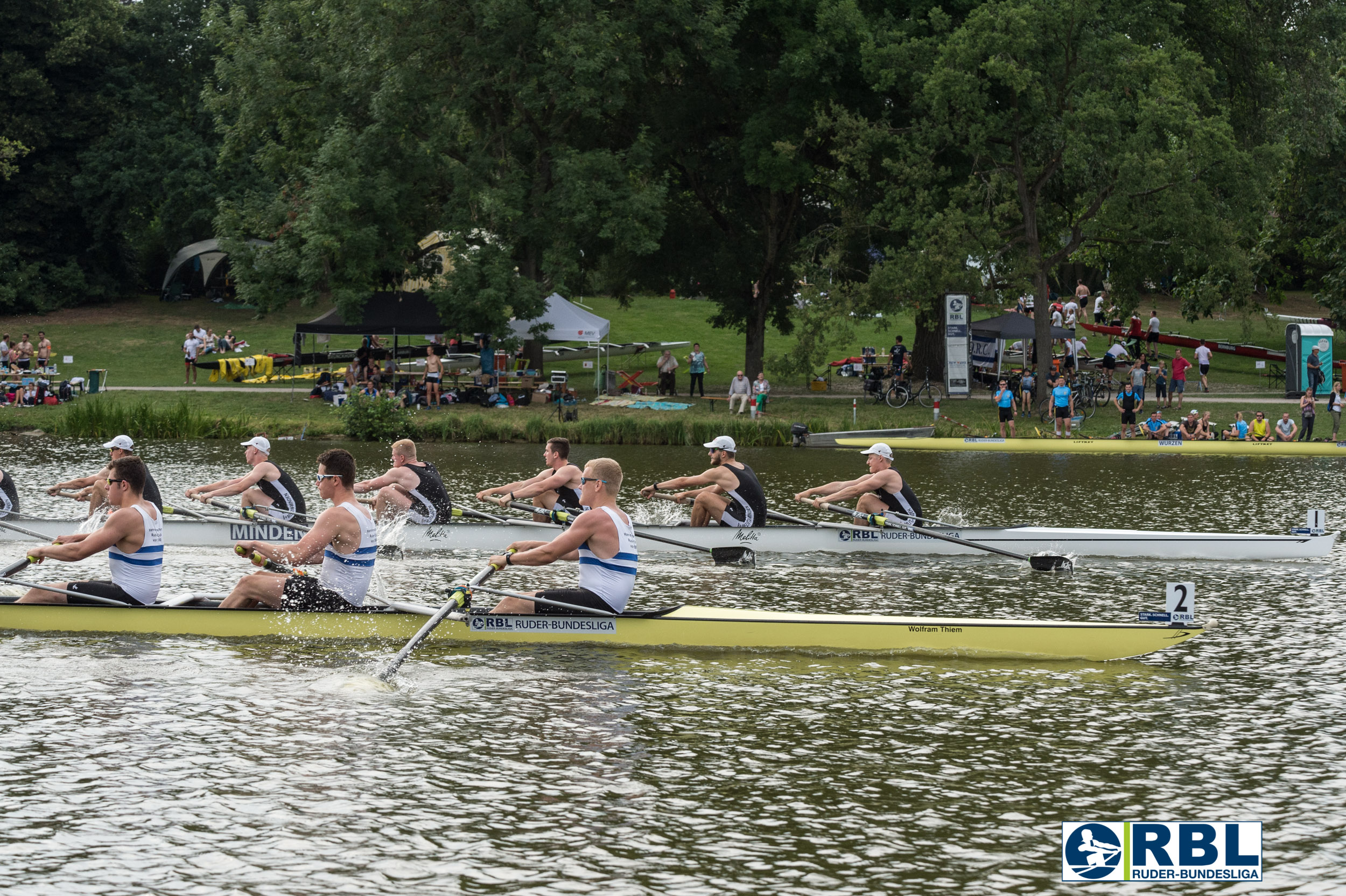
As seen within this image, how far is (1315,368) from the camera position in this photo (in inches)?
1620

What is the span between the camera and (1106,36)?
37.9m

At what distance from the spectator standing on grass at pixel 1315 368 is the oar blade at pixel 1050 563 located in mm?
25955

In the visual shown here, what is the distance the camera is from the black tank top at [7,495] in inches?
733

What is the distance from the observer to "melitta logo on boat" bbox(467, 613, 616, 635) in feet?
42.4

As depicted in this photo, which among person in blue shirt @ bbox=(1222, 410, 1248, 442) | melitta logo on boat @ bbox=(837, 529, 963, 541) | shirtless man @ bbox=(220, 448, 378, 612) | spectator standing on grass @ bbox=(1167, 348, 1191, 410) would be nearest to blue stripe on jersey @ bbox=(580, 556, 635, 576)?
shirtless man @ bbox=(220, 448, 378, 612)

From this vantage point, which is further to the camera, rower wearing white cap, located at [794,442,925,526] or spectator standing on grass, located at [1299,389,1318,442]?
spectator standing on grass, located at [1299,389,1318,442]

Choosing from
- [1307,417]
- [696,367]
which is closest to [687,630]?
[1307,417]

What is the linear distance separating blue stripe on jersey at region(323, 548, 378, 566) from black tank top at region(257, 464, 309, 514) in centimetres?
631

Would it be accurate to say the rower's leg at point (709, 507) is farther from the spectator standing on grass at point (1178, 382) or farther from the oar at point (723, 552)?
the spectator standing on grass at point (1178, 382)

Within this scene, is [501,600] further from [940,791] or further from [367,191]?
[367,191]

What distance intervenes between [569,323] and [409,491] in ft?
73.7

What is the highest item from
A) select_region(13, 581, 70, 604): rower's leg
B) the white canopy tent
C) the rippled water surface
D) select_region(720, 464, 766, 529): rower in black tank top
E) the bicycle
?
the white canopy tent

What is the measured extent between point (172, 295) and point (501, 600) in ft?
176

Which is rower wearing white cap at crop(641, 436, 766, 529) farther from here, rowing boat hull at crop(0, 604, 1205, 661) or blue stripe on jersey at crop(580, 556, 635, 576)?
blue stripe on jersey at crop(580, 556, 635, 576)
